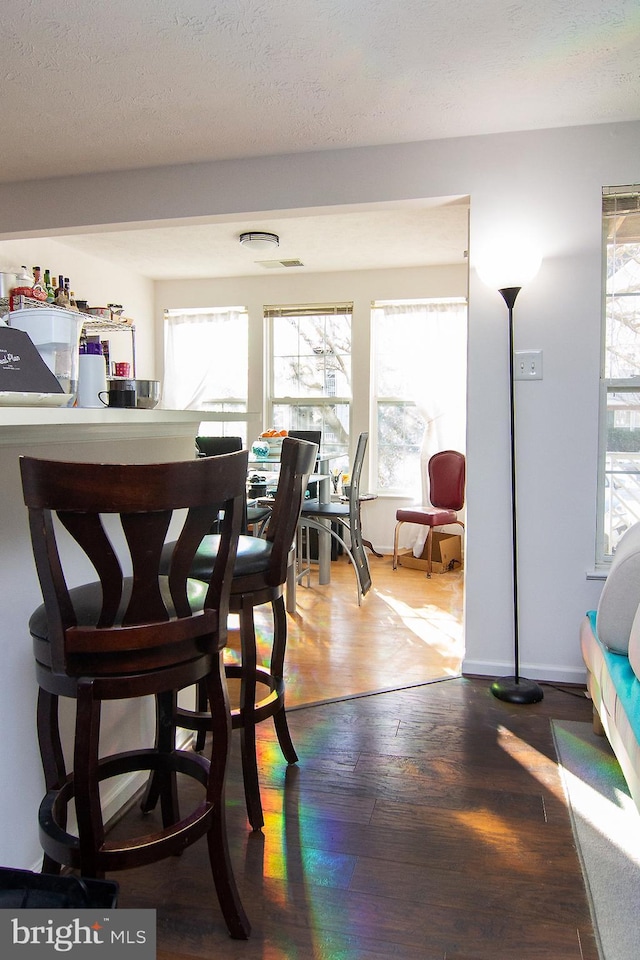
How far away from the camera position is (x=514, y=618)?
282 centimetres

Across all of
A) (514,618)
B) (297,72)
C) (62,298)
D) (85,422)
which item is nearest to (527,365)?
(514,618)

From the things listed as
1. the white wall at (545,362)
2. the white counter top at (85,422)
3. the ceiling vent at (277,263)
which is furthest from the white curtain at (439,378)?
the white counter top at (85,422)

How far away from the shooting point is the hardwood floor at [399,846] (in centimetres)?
139

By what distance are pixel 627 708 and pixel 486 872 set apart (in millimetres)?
562

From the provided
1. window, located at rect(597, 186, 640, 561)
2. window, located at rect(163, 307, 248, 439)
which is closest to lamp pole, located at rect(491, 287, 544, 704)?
window, located at rect(597, 186, 640, 561)

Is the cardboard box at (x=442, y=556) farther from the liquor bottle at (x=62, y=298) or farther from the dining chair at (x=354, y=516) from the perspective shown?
the liquor bottle at (x=62, y=298)

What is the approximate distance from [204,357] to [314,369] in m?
1.07

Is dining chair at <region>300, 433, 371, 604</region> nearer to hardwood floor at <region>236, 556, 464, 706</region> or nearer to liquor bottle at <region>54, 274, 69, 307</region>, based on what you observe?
hardwood floor at <region>236, 556, 464, 706</region>

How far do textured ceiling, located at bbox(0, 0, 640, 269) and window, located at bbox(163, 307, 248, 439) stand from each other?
2.89m

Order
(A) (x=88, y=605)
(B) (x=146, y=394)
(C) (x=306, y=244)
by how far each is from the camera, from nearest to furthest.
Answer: (A) (x=88, y=605), (B) (x=146, y=394), (C) (x=306, y=244)

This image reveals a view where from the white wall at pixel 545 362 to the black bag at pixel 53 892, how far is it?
2.30 metres

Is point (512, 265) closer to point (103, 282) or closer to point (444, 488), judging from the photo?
point (444, 488)

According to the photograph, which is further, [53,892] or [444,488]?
[444,488]

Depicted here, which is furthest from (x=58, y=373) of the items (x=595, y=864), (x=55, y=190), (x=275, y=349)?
(x=275, y=349)
